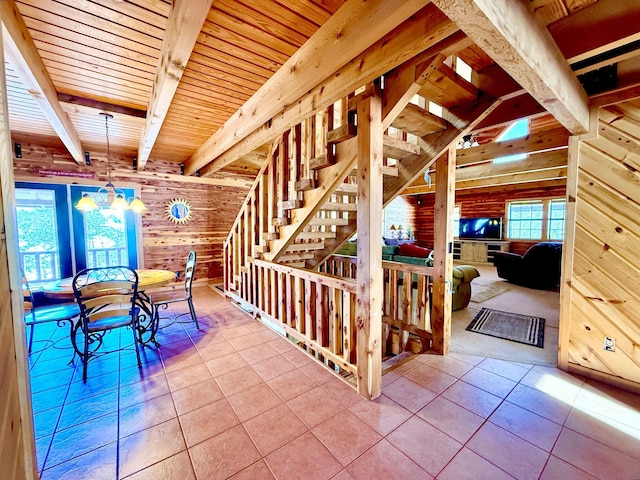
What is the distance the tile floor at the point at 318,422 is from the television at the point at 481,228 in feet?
24.4

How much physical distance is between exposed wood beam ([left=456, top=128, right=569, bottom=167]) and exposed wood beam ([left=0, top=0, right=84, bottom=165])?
16.9 ft

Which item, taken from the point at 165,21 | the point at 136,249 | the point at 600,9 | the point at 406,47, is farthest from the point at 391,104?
the point at 136,249

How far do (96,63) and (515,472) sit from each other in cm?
380

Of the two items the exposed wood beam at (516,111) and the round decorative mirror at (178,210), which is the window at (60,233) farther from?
the exposed wood beam at (516,111)

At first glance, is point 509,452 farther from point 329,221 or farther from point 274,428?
point 329,221

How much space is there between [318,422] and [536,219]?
9.33 m

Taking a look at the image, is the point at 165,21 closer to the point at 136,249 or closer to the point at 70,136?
the point at 70,136

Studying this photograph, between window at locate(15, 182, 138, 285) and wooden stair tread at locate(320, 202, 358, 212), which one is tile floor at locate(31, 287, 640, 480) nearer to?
wooden stair tread at locate(320, 202, 358, 212)

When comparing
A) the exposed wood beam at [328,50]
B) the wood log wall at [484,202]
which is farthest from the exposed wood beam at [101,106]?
the wood log wall at [484,202]

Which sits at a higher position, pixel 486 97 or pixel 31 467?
pixel 486 97

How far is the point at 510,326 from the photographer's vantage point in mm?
3387

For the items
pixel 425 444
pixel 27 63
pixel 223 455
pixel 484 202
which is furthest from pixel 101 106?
pixel 484 202

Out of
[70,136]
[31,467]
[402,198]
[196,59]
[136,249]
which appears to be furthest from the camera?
[402,198]

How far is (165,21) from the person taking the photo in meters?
1.60
